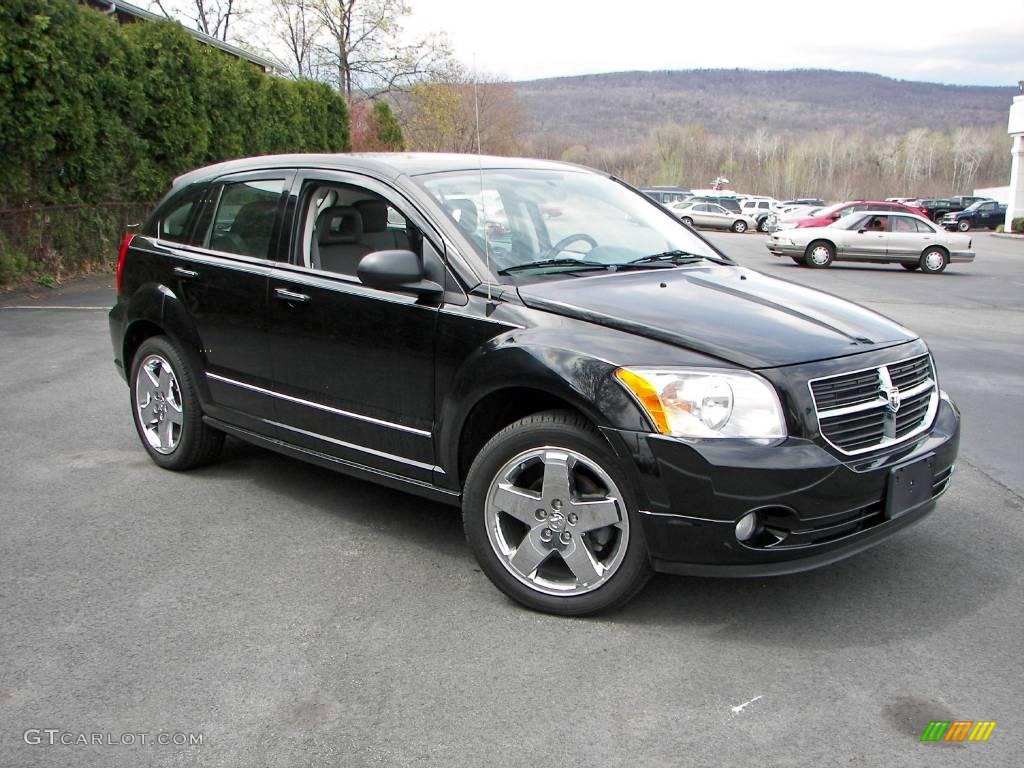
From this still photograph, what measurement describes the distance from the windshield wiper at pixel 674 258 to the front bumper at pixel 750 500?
1411mm

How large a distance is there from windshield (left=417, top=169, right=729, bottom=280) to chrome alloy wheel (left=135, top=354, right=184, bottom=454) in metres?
2.13

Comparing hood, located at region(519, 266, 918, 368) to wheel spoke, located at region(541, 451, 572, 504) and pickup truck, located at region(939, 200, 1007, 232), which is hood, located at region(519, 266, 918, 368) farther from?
pickup truck, located at region(939, 200, 1007, 232)

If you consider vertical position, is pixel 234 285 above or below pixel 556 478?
above

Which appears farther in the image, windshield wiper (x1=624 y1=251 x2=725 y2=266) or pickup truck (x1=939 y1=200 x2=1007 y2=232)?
pickup truck (x1=939 y1=200 x2=1007 y2=232)

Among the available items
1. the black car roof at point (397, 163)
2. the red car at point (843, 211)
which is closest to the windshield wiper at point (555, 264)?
the black car roof at point (397, 163)

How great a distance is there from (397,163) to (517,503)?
6.00 ft

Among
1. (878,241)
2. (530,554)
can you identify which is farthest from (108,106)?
(878,241)

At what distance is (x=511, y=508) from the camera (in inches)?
151

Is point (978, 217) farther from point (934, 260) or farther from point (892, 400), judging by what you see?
point (892, 400)

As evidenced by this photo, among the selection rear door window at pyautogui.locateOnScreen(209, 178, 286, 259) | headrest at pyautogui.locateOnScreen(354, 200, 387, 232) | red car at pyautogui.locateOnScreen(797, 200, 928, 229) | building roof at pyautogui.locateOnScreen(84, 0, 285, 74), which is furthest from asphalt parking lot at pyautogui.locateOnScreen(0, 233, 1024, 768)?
red car at pyautogui.locateOnScreen(797, 200, 928, 229)

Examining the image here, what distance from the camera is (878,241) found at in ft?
82.8

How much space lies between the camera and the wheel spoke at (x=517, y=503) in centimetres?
379

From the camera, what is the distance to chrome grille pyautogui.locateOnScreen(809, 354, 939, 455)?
3.55 meters

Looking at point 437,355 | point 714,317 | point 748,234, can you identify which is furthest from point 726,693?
point 748,234
